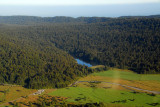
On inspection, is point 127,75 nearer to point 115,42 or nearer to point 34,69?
point 34,69

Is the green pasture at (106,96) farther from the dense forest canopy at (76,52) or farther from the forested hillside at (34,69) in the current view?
the dense forest canopy at (76,52)

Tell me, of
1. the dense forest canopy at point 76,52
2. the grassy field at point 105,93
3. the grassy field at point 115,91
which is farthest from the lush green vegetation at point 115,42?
the grassy field at point 105,93

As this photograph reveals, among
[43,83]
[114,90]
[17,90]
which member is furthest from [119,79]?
[17,90]

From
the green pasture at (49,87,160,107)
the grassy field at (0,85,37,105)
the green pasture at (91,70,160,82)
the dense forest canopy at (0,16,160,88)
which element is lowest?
the grassy field at (0,85,37,105)

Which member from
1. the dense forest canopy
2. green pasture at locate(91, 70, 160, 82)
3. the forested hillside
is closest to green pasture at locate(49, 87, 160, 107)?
the forested hillside

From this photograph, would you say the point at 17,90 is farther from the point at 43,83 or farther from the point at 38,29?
the point at 38,29

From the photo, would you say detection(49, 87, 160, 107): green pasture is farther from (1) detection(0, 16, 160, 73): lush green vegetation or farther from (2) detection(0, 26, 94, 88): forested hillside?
(1) detection(0, 16, 160, 73): lush green vegetation
